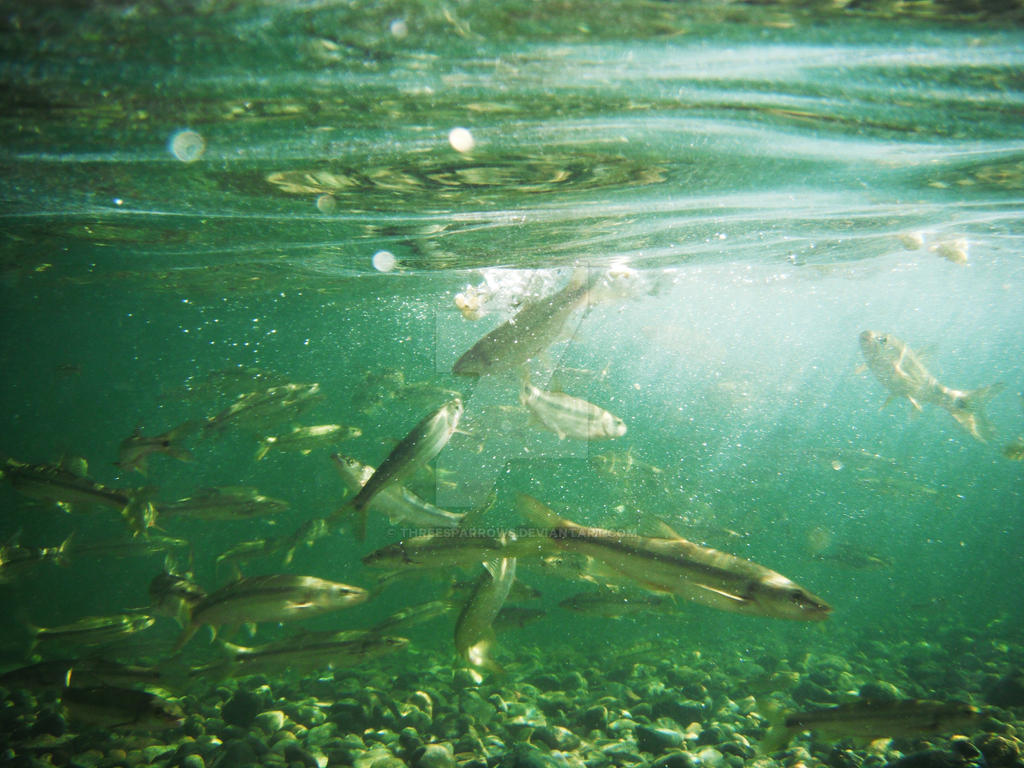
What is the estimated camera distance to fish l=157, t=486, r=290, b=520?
9.20 m

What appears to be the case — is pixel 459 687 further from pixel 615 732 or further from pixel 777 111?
pixel 777 111

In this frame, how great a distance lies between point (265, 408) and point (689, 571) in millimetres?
8527

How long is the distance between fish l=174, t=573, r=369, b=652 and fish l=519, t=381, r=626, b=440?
119 inches

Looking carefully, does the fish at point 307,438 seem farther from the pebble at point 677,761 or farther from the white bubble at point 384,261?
the pebble at point 677,761

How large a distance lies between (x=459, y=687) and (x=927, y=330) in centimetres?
6976

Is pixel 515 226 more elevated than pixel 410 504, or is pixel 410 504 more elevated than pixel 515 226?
pixel 515 226

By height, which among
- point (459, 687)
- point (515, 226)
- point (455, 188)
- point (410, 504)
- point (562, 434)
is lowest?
point (459, 687)

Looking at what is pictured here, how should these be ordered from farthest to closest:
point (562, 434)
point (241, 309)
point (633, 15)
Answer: point (241, 309), point (562, 434), point (633, 15)

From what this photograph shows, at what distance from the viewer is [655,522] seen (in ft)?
15.3

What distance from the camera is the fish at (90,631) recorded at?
A: 24.0 ft

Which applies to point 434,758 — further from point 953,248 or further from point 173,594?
point 953,248

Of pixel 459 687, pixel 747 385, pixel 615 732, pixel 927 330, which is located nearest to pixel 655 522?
pixel 615 732

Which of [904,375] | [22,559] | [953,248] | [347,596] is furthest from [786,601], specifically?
[953,248]

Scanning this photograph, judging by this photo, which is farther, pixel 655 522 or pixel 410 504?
pixel 410 504
